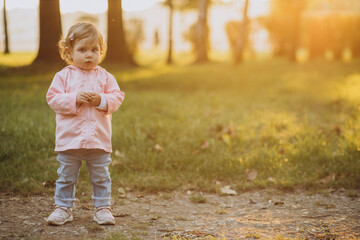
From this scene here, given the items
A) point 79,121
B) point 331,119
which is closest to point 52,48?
point 331,119

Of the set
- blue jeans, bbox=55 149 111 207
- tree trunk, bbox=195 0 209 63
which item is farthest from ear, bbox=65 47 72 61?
tree trunk, bbox=195 0 209 63

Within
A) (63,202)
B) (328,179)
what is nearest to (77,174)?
(63,202)

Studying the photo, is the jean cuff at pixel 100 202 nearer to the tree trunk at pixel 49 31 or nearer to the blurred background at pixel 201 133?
the blurred background at pixel 201 133

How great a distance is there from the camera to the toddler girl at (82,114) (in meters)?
2.79

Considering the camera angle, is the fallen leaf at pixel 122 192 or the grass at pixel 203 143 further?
the grass at pixel 203 143

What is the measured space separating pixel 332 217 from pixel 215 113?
369cm

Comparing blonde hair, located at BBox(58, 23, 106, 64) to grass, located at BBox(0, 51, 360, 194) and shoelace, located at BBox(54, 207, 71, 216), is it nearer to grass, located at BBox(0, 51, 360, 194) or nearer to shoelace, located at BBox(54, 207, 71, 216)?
shoelace, located at BBox(54, 207, 71, 216)

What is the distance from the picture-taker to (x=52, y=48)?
35.6ft

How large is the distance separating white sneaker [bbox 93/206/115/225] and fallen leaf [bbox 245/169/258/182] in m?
1.78

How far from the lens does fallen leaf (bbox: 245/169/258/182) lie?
418 cm

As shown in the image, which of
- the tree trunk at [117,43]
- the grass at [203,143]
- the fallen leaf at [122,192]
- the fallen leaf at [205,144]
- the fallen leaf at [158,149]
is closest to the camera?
the fallen leaf at [122,192]

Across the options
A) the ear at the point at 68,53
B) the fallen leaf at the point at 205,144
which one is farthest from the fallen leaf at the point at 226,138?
the ear at the point at 68,53

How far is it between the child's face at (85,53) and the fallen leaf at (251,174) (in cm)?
222

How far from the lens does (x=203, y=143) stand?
493cm
